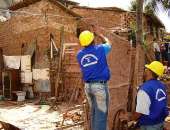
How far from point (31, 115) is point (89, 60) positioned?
7.60m

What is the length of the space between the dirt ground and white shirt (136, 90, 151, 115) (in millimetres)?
4806

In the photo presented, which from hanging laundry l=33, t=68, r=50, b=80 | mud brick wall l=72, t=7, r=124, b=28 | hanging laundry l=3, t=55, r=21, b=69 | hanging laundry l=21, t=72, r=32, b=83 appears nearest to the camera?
hanging laundry l=33, t=68, r=50, b=80

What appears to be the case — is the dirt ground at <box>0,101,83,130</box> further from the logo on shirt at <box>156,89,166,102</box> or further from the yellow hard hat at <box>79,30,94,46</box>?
the logo on shirt at <box>156,89,166,102</box>

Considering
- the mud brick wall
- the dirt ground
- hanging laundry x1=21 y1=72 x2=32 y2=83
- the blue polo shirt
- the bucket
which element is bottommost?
the dirt ground

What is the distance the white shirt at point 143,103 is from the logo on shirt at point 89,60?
1357mm

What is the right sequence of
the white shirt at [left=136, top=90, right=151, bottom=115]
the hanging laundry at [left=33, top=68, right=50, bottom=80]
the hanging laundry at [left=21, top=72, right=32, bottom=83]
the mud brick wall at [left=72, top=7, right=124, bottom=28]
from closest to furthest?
the white shirt at [left=136, top=90, right=151, bottom=115], the hanging laundry at [left=33, top=68, right=50, bottom=80], the hanging laundry at [left=21, top=72, right=32, bottom=83], the mud brick wall at [left=72, top=7, right=124, bottom=28]

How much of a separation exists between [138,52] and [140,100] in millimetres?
3272

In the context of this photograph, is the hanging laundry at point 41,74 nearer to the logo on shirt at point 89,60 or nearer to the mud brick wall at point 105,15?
the mud brick wall at point 105,15

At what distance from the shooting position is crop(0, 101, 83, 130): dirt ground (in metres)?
12.0

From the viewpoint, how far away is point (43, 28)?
63.6 ft

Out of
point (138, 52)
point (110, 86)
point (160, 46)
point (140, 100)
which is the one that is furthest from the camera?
point (160, 46)

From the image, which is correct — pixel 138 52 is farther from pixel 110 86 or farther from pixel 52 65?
pixel 52 65

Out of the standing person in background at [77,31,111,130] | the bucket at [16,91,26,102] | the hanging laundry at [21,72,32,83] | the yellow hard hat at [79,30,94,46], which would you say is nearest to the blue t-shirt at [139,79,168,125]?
the standing person in background at [77,31,111,130]

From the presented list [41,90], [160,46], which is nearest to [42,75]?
[41,90]
